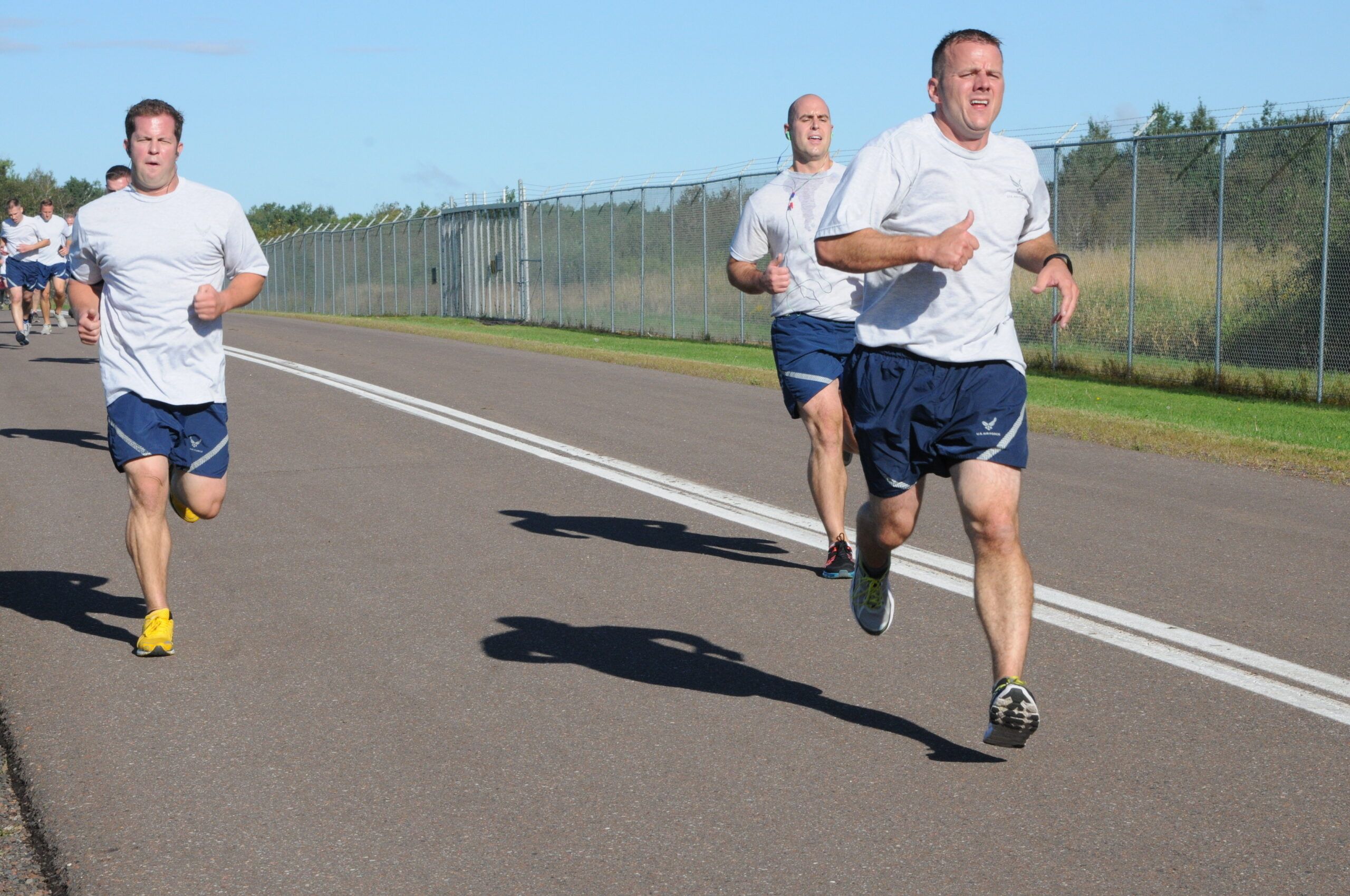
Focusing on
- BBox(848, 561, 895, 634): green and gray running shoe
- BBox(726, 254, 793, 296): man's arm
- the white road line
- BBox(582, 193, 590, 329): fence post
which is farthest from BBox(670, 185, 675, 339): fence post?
BBox(848, 561, 895, 634): green and gray running shoe

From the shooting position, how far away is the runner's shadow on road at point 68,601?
628cm

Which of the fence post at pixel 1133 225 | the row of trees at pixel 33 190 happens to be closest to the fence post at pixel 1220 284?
the fence post at pixel 1133 225

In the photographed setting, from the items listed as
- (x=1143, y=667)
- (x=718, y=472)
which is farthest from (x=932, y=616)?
(x=718, y=472)

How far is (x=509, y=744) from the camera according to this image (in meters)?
4.66

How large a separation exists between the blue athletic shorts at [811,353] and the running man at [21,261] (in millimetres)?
16052

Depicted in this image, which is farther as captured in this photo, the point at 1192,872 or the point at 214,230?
the point at 214,230

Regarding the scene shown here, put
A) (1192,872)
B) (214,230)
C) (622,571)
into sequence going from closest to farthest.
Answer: (1192,872), (214,230), (622,571)

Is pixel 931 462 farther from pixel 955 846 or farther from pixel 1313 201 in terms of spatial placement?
pixel 1313 201

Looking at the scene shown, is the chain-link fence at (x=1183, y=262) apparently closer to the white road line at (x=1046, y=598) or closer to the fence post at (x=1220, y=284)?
the fence post at (x=1220, y=284)

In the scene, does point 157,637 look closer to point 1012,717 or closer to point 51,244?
point 1012,717

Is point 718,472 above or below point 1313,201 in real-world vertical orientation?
below

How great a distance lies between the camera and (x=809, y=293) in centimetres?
733

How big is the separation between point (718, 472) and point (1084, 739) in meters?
5.60

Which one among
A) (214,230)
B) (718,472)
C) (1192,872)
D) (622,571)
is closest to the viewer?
(1192,872)
